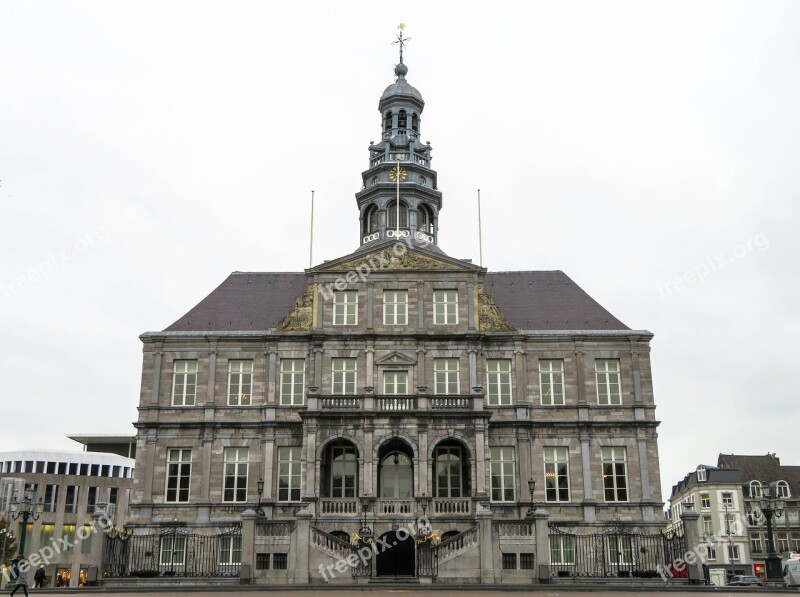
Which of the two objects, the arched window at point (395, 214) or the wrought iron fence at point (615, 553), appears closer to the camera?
the wrought iron fence at point (615, 553)

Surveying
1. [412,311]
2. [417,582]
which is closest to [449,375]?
[412,311]

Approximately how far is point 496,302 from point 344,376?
37.0ft

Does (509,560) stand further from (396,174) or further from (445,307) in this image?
(396,174)

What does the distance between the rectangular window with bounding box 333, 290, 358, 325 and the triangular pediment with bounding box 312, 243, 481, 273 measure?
1387 mm

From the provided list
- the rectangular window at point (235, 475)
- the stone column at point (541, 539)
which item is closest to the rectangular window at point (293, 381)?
the rectangular window at point (235, 475)

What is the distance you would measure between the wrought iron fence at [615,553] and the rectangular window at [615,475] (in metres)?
1.73

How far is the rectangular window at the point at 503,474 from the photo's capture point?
4434cm

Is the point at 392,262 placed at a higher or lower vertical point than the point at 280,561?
higher

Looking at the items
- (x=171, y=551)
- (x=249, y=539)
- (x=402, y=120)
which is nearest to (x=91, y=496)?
(x=171, y=551)

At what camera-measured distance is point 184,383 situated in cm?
4691

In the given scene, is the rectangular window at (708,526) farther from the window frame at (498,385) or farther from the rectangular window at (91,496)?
the rectangular window at (91,496)

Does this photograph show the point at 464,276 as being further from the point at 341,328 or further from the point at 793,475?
the point at 793,475

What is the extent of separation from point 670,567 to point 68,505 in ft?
226

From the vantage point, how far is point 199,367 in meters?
47.1
